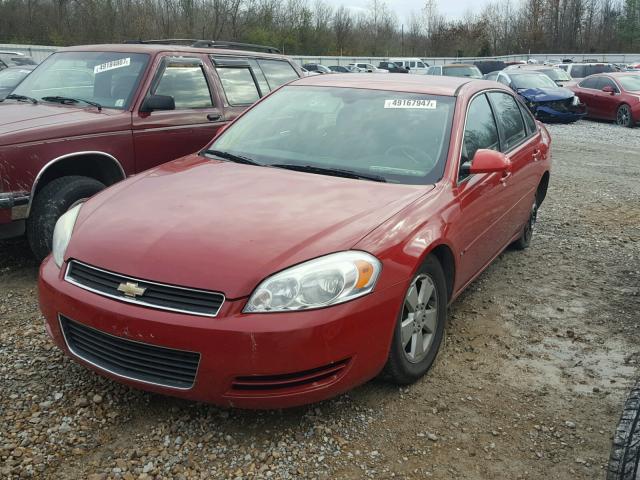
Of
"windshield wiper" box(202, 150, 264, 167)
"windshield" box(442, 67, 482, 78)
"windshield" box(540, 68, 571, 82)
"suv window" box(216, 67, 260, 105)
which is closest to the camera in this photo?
"windshield wiper" box(202, 150, 264, 167)

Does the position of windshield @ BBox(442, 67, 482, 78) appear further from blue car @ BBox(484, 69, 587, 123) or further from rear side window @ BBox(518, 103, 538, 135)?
rear side window @ BBox(518, 103, 538, 135)

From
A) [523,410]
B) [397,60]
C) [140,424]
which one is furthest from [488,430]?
[397,60]

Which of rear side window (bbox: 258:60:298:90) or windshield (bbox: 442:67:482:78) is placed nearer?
rear side window (bbox: 258:60:298:90)

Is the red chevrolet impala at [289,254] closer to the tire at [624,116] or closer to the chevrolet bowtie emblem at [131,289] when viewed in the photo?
the chevrolet bowtie emblem at [131,289]

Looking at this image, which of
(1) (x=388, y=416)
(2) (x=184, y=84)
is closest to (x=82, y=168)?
(2) (x=184, y=84)

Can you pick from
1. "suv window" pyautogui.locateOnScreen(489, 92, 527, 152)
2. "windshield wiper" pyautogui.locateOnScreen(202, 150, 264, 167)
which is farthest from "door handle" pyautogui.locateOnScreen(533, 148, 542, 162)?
"windshield wiper" pyautogui.locateOnScreen(202, 150, 264, 167)

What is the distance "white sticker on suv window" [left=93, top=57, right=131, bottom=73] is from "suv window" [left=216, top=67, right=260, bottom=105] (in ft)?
3.10

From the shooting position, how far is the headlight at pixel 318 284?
253 cm

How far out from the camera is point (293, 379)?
2607mm

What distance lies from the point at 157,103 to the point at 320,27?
57253 millimetres

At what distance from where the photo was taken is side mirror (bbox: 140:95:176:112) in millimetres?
5195

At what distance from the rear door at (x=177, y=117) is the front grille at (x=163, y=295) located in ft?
9.09

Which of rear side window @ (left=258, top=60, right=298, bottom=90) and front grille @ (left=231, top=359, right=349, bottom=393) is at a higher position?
rear side window @ (left=258, top=60, right=298, bottom=90)

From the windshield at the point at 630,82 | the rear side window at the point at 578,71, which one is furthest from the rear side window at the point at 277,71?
the rear side window at the point at 578,71
